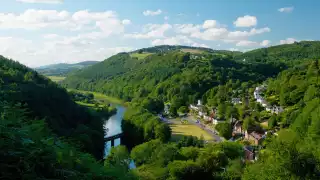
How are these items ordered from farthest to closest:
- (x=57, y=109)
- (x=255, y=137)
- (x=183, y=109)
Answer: (x=183, y=109) → (x=255, y=137) → (x=57, y=109)

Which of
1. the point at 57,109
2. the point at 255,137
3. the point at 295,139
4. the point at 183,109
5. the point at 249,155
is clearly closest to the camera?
the point at 295,139

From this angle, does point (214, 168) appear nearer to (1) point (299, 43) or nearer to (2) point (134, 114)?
(2) point (134, 114)

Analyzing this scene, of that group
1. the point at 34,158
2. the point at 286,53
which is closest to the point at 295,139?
the point at 34,158

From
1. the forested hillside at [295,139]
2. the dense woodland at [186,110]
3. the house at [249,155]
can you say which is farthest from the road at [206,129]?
the house at [249,155]

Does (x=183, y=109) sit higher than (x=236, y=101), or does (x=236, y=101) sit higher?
(x=236, y=101)

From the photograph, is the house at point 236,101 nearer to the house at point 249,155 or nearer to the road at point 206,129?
the road at point 206,129

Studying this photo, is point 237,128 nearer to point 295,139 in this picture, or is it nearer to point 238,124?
point 238,124
